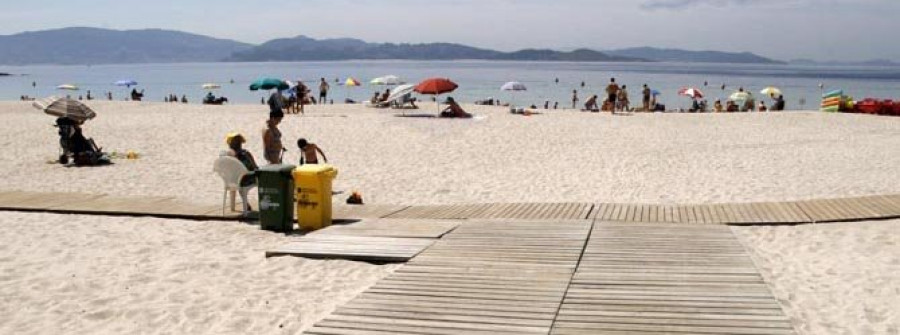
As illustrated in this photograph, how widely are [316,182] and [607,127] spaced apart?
48.4 ft

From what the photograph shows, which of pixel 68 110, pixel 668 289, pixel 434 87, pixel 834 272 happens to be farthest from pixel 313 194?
pixel 434 87

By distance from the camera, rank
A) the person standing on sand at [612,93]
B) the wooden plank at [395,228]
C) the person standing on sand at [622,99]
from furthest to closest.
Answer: the person standing on sand at [622,99] < the person standing on sand at [612,93] < the wooden plank at [395,228]

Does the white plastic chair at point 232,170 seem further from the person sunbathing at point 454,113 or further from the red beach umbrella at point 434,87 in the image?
→ the person sunbathing at point 454,113

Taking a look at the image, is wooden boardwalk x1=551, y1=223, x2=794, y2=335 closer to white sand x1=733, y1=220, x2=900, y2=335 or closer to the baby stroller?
white sand x1=733, y1=220, x2=900, y2=335

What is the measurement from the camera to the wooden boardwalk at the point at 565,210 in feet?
27.0

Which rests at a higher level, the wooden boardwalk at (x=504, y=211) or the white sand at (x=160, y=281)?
the wooden boardwalk at (x=504, y=211)

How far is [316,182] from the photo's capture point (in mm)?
7895

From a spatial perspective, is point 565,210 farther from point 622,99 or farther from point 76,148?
point 622,99

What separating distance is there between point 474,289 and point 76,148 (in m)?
10.8

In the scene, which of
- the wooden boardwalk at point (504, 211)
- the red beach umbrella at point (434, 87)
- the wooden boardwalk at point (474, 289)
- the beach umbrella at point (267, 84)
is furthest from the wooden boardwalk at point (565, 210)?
the beach umbrella at point (267, 84)

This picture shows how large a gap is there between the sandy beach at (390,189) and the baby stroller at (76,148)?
1.47ft

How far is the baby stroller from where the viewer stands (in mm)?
13711

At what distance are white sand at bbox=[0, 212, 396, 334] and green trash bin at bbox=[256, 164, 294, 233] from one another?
181mm

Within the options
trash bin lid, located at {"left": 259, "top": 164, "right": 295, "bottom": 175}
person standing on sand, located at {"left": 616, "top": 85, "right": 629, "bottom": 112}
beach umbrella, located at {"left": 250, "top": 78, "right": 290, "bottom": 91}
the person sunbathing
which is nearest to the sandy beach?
trash bin lid, located at {"left": 259, "top": 164, "right": 295, "bottom": 175}
